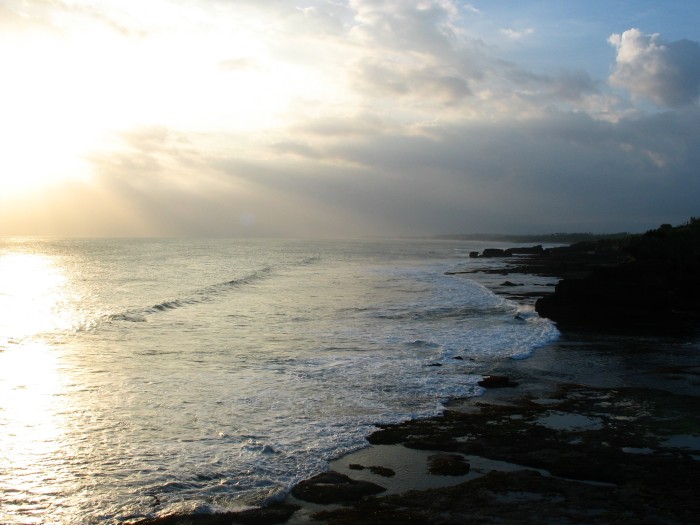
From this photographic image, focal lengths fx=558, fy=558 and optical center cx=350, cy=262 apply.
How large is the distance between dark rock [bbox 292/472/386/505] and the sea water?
1.17 ft

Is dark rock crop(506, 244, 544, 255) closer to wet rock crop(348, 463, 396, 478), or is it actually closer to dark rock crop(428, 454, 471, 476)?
dark rock crop(428, 454, 471, 476)

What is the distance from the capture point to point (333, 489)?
8.43m

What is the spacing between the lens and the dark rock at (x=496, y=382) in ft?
49.7

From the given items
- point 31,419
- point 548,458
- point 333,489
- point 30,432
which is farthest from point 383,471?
point 31,419

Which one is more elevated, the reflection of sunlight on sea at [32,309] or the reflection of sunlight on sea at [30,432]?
the reflection of sunlight on sea at [30,432]

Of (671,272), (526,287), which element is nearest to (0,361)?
(671,272)

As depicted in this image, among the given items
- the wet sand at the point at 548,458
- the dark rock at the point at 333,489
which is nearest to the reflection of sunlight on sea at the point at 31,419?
the dark rock at the point at 333,489

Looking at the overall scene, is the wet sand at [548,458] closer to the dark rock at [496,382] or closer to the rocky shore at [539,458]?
the rocky shore at [539,458]

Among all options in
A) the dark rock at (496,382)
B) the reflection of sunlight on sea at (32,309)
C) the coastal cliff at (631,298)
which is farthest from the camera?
the coastal cliff at (631,298)

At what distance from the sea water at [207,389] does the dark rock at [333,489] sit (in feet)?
1.17

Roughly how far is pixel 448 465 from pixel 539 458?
160cm

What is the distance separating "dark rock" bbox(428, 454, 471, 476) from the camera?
A: 897 cm

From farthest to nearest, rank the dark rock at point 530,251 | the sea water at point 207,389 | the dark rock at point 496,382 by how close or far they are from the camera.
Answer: the dark rock at point 530,251 → the dark rock at point 496,382 → the sea water at point 207,389

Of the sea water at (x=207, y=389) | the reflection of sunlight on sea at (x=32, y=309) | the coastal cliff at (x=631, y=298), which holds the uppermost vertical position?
the coastal cliff at (x=631, y=298)
